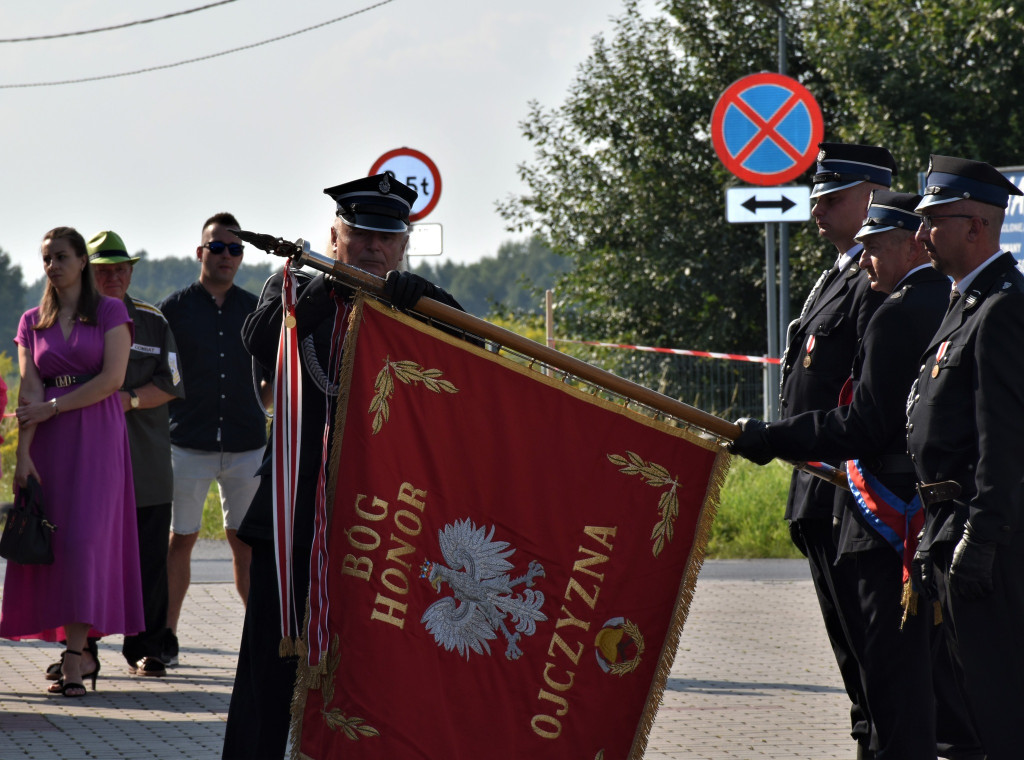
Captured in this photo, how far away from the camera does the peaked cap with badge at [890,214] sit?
4.79 metres

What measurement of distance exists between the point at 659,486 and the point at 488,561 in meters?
0.59

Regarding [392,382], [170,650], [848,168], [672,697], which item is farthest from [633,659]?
[170,650]

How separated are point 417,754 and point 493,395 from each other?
1090 mm

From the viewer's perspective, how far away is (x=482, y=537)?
443cm

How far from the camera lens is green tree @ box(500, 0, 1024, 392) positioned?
25.2 meters

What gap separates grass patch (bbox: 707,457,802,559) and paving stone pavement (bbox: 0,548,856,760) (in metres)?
2.28

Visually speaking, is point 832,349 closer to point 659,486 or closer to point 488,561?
point 659,486

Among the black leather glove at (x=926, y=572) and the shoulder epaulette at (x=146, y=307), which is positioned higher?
the shoulder epaulette at (x=146, y=307)

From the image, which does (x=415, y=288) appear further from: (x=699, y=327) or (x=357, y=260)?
(x=699, y=327)

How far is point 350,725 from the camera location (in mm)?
4266

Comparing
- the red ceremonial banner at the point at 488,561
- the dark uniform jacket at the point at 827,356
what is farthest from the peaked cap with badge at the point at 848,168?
the red ceremonial banner at the point at 488,561

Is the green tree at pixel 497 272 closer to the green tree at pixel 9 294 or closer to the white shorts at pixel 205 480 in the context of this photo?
the green tree at pixel 9 294

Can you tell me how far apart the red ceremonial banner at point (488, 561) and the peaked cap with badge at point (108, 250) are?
3667 mm

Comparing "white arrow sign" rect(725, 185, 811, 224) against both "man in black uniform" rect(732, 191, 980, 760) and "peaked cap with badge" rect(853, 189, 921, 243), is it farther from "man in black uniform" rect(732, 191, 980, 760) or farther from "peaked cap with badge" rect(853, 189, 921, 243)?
"man in black uniform" rect(732, 191, 980, 760)
